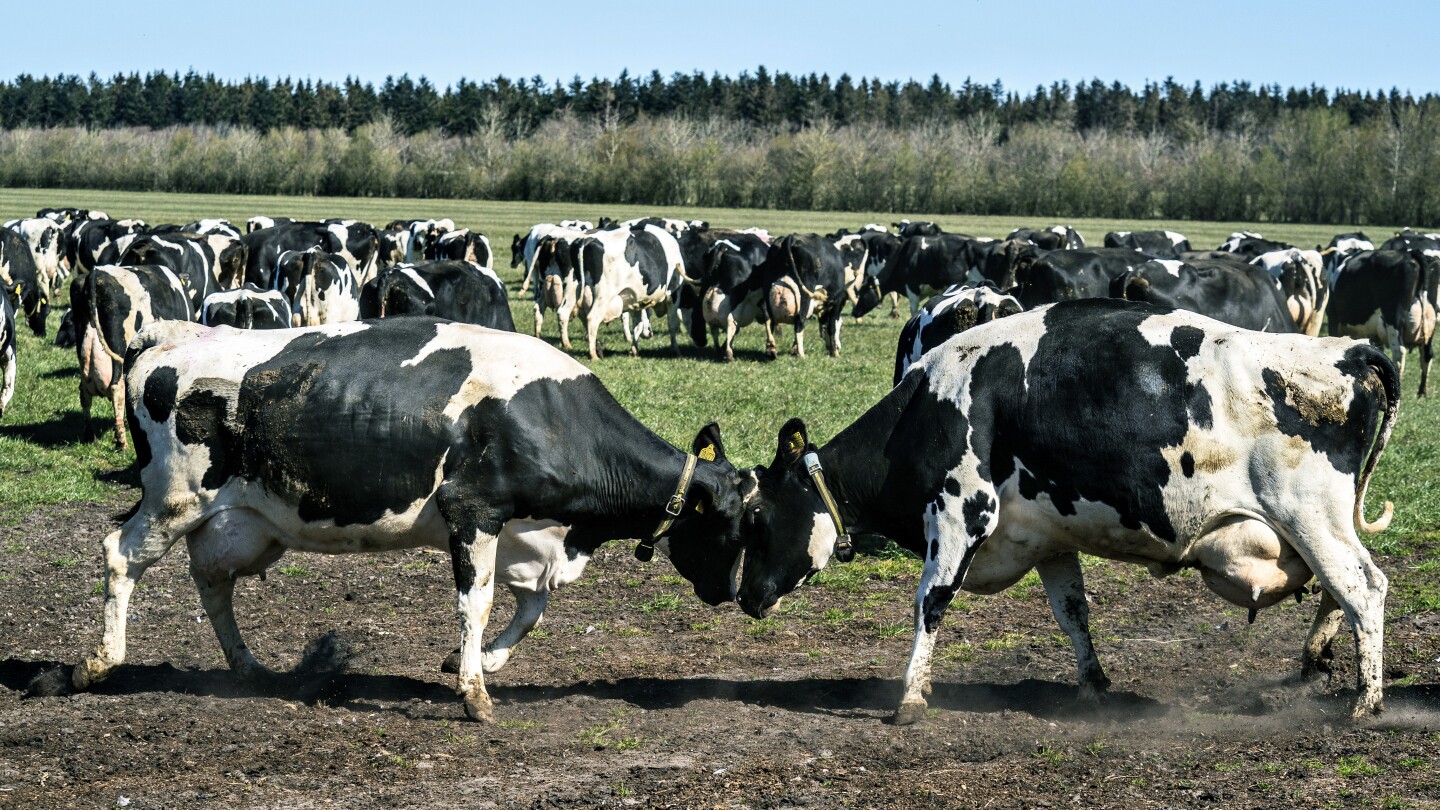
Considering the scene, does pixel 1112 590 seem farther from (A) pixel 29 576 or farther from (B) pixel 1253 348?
(A) pixel 29 576

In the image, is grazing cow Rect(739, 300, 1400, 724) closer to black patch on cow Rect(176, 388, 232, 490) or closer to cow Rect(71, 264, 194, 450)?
black patch on cow Rect(176, 388, 232, 490)

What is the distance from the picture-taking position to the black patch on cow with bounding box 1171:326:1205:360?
6.88m

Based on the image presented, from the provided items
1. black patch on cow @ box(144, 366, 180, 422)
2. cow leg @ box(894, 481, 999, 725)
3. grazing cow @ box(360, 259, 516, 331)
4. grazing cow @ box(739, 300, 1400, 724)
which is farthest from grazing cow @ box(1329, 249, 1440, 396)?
black patch on cow @ box(144, 366, 180, 422)

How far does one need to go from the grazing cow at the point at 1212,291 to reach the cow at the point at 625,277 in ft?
29.9

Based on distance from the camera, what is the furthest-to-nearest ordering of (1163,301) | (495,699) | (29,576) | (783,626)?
(1163,301) < (29,576) < (783,626) < (495,699)

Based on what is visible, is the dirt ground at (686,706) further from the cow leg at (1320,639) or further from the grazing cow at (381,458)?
the grazing cow at (381,458)

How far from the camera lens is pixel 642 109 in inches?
7254

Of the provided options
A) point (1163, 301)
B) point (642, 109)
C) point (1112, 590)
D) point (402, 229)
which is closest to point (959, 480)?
point (1112, 590)

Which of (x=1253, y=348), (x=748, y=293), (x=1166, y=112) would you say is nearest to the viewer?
(x=1253, y=348)

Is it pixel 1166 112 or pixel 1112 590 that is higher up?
pixel 1166 112

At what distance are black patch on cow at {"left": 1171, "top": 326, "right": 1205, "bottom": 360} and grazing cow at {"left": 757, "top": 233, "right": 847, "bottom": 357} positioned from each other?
16285mm

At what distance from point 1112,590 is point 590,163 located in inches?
3627

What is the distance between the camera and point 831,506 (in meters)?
7.67

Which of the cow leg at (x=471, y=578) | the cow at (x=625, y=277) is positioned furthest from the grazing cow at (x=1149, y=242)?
the cow leg at (x=471, y=578)
